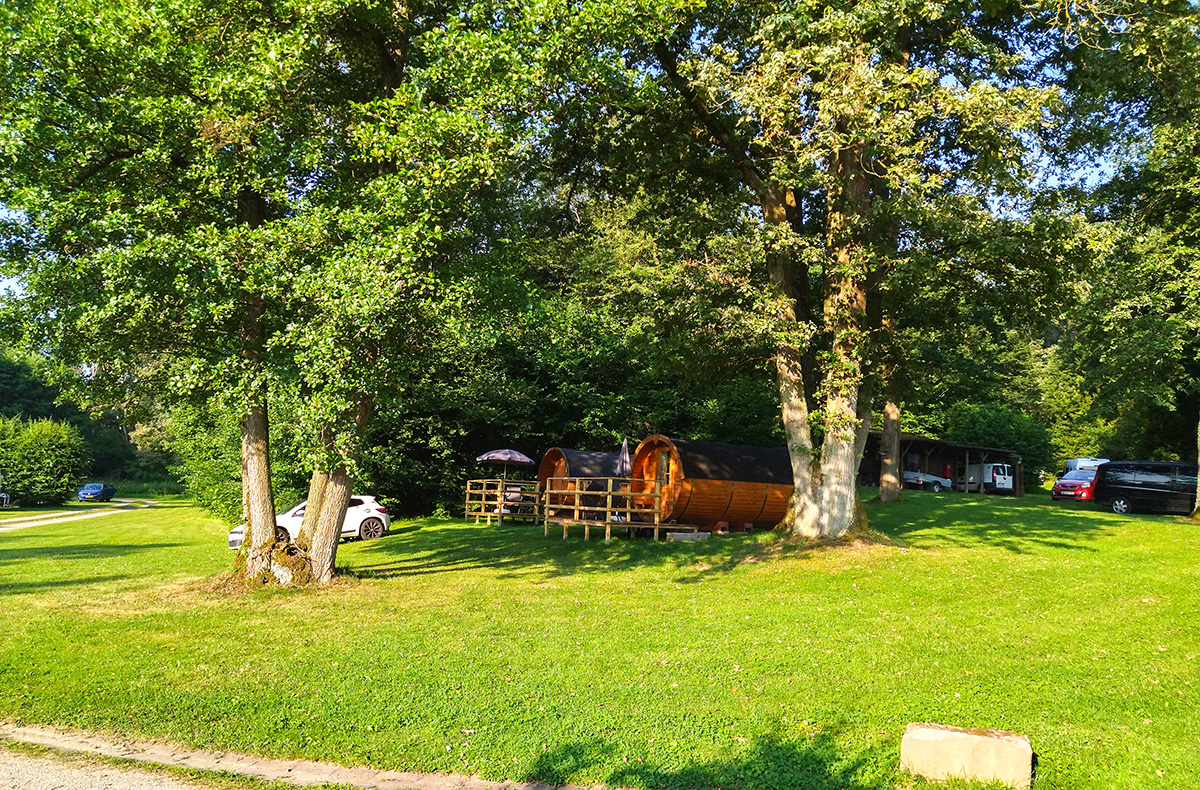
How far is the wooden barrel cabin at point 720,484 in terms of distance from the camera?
20344mm

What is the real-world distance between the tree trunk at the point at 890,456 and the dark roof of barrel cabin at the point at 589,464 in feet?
32.8

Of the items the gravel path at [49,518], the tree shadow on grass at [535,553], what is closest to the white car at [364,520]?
the tree shadow on grass at [535,553]

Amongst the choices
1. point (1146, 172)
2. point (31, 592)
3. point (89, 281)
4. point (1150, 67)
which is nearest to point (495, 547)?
point (31, 592)

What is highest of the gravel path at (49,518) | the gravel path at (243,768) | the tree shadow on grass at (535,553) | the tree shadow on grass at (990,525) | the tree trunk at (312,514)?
the tree trunk at (312,514)

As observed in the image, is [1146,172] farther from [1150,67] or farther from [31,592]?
[31,592]

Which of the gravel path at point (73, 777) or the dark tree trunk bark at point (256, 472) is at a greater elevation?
the dark tree trunk bark at point (256, 472)

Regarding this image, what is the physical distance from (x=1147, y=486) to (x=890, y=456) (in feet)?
25.2

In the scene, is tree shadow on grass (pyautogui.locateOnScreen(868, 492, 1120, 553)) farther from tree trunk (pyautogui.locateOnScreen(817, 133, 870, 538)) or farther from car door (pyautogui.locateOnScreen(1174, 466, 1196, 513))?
car door (pyautogui.locateOnScreen(1174, 466, 1196, 513))

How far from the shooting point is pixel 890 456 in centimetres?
2878

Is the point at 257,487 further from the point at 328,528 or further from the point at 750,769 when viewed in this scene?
the point at 750,769

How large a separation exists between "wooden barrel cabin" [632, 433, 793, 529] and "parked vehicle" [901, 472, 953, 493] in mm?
25986

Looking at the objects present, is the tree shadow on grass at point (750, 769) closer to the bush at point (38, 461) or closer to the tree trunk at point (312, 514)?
the tree trunk at point (312, 514)

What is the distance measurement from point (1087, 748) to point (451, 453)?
80.5ft

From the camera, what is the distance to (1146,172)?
906 inches
